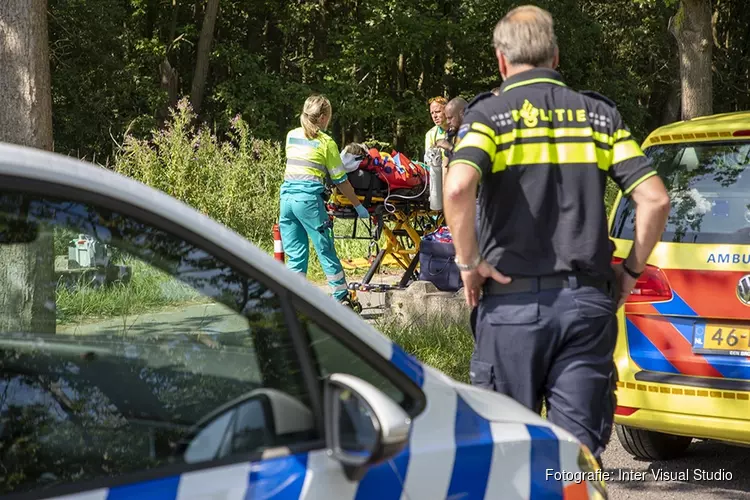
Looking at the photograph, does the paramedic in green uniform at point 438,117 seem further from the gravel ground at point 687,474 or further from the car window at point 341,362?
the car window at point 341,362

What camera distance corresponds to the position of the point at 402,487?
7.34 ft

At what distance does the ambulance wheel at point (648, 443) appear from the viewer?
5.46m

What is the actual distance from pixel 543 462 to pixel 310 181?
20.7ft

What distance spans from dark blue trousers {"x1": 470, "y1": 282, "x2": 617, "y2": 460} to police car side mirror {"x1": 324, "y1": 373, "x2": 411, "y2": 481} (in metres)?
1.49

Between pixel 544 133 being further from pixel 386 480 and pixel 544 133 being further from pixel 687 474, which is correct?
pixel 687 474

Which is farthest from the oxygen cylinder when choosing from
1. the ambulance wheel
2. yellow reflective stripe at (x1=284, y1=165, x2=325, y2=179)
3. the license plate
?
the license plate

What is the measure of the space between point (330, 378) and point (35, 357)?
0.58 meters

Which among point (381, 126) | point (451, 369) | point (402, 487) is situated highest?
point (381, 126)

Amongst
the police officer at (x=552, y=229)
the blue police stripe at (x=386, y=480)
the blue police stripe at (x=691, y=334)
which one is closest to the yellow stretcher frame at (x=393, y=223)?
the blue police stripe at (x=691, y=334)

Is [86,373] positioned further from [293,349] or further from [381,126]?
[381,126]

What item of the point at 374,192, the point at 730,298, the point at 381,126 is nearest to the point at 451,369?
the point at 730,298

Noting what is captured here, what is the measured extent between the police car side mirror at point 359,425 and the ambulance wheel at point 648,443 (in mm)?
3576

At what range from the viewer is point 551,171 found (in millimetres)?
3545

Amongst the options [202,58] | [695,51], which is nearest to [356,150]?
[695,51]
